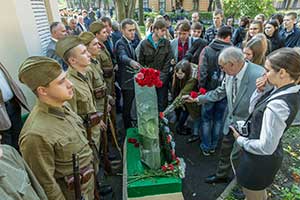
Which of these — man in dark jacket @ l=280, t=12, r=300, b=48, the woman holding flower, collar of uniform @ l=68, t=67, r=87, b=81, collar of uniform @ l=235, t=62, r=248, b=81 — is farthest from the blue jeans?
man in dark jacket @ l=280, t=12, r=300, b=48

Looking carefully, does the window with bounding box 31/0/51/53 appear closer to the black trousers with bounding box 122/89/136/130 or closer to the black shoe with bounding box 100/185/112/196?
the black trousers with bounding box 122/89/136/130

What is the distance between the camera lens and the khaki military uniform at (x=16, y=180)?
121 centimetres

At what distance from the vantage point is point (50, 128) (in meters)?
1.74

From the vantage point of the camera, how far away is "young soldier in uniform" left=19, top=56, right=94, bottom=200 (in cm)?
166

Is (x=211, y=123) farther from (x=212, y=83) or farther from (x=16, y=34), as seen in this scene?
(x=16, y=34)

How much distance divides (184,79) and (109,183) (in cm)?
197

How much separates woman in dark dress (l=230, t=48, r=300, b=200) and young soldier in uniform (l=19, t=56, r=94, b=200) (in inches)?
56.8

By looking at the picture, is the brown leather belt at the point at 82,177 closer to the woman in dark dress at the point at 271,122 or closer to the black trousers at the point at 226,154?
the woman in dark dress at the point at 271,122

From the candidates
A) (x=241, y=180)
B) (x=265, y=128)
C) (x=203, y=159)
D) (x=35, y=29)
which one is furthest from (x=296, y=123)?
(x=35, y=29)

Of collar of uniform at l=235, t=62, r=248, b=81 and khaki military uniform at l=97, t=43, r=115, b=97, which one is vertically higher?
collar of uniform at l=235, t=62, r=248, b=81

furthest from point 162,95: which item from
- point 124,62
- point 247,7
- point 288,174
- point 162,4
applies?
point 162,4

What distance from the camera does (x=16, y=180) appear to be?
133 cm

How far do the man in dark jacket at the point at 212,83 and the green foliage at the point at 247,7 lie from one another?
9.96 metres

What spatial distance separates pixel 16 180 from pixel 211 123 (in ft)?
9.87
